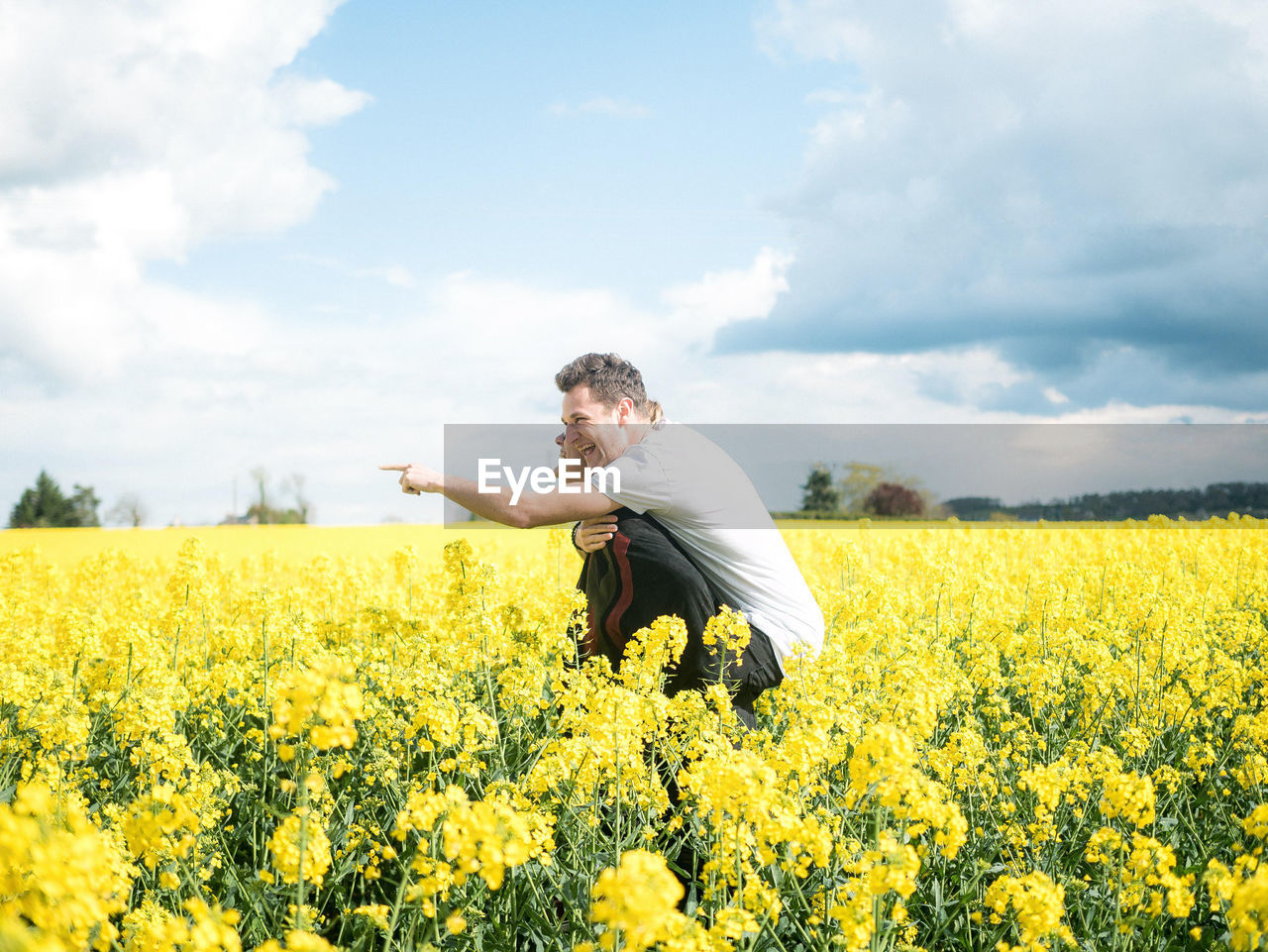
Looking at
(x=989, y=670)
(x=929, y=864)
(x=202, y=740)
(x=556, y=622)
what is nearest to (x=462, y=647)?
(x=556, y=622)

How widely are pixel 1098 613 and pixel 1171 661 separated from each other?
3112 millimetres

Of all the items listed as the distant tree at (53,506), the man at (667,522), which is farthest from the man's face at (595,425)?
the distant tree at (53,506)

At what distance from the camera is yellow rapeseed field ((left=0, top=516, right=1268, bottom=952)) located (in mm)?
2188

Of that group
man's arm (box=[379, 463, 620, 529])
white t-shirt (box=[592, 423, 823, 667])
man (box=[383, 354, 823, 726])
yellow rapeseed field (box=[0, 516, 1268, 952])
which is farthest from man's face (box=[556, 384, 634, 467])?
yellow rapeseed field (box=[0, 516, 1268, 952])

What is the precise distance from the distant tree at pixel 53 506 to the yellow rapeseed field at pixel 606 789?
4393 cm

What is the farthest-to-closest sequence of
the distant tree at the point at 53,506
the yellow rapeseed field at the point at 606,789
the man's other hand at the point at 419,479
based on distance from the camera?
the distant tree at the point at 53,506 → the man's other hand at the point at 419,479 → the yellow rapeseed field at the point at 606,789

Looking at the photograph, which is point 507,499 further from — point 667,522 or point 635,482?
Result: point 667,522

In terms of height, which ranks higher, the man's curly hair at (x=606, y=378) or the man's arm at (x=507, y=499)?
the man's curly hair at (x=606, y=378)

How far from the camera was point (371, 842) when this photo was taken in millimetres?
3465

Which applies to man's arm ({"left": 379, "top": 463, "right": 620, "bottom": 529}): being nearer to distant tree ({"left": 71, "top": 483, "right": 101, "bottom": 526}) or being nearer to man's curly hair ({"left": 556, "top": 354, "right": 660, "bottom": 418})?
man's curly hair ({"left": 556, "top": 354, "right": 660, "bottom": 418})

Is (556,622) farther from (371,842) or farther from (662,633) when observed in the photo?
(371,842)

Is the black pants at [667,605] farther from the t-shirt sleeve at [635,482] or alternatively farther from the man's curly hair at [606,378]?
the man's curly hair at [606,378]

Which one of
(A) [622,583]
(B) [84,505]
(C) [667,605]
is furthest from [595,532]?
(B) [84,505]

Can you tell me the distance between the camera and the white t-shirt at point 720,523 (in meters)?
4.29
